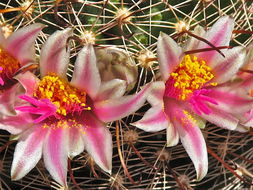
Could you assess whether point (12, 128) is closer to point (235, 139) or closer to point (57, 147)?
point (57, 147)

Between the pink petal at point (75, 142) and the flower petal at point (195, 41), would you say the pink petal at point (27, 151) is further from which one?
the flower petal at point (195, 41)

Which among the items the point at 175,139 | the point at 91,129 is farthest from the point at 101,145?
the point at 175,139

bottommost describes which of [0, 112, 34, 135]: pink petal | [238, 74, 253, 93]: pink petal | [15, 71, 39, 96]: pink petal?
[0, 112, 34, 135]: pink petal

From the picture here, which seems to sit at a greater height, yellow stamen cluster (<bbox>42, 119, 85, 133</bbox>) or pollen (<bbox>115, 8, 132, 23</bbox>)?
pollen (<bbox>115, 8, 132, 23</bbox>)

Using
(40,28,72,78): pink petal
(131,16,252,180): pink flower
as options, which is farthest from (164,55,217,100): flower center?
(40,28,72,78): pink petal

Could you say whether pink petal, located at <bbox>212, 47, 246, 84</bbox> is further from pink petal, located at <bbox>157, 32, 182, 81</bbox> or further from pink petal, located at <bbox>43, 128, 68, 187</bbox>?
pink petal, located at <bbox>43, 128, 68, 187</bbox>

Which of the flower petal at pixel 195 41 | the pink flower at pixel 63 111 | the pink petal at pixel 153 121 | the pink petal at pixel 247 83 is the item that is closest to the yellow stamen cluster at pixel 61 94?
the pink flower at pixel 63 111
